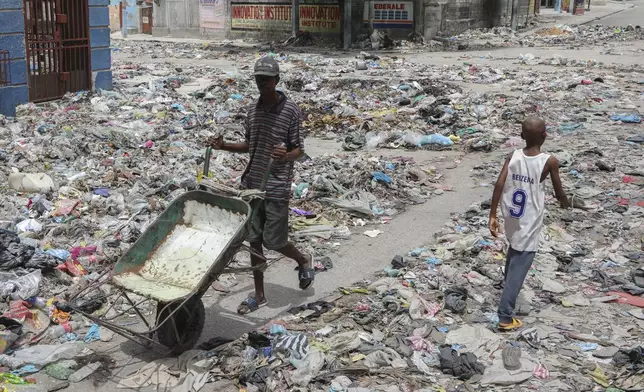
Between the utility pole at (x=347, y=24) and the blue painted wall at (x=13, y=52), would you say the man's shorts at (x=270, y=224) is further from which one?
the utility pole at (x=347, y=24)

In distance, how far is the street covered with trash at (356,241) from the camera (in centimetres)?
433

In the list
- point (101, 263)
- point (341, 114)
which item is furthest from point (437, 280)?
point (341, 114)

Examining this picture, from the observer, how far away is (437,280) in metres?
5.69

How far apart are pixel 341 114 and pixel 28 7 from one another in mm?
6163

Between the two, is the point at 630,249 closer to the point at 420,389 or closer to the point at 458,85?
the point at 420,389

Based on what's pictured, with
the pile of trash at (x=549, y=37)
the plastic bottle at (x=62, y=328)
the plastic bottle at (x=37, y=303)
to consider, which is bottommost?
the plastic bottle at (x=62, y=328)

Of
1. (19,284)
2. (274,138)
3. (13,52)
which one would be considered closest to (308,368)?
(274,138)

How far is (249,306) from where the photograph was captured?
16.9 feet

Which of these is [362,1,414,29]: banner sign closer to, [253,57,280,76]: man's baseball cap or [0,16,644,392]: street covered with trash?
[0,16,644,392]: street covered with trash

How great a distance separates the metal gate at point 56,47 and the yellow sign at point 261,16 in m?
16.8

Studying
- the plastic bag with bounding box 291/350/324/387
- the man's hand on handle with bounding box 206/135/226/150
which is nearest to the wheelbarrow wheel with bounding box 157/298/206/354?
the plastic bag with bounding box 291/350/324/387

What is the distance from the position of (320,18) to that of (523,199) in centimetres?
2542

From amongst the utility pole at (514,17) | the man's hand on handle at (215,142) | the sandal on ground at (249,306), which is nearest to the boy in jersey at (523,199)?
the sandal on ground at (249,306)

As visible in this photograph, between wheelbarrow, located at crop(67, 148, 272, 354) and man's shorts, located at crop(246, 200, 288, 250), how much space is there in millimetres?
176
